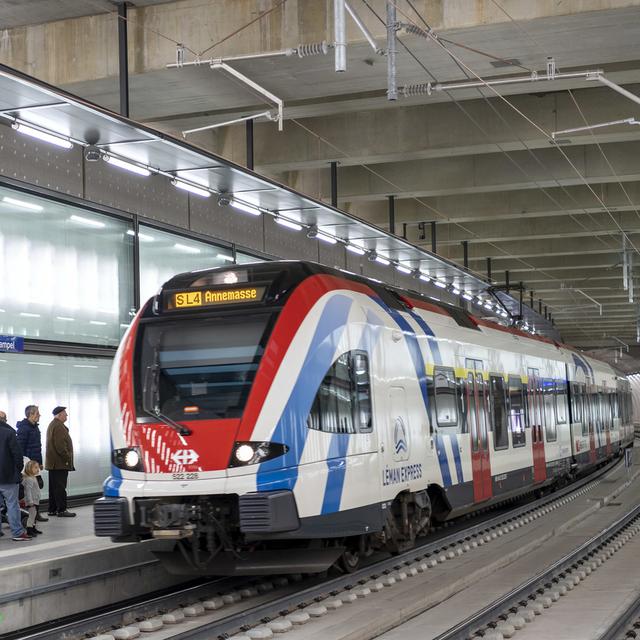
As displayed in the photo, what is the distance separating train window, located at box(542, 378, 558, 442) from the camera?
19859mm

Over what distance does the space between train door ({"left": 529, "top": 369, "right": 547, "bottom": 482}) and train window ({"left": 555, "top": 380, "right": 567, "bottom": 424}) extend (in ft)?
6.05

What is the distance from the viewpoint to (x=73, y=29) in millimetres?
13898

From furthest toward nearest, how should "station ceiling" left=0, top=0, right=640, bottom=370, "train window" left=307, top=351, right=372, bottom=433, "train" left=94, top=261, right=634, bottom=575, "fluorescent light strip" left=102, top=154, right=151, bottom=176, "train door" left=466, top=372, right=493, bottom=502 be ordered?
"train door" left=466, top=372, right=493, bottom=502 < "fluorescent light strip" left=102, top=154, right=151, bottom=176 < "station ceiling" left=0, top=0, right=640, bottom=370 < "train window" left=307, top=351, right=372, bottom=433 < "train" left=94, top=261, right=634, bottom=575

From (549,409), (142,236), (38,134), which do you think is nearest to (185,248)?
(142,236)

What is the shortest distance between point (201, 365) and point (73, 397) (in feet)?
22.4

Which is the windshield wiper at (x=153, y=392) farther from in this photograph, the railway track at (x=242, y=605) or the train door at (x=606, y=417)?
the train door at (x=606, y=417)

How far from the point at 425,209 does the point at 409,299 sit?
42.9ft

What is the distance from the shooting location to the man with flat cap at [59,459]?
47.1ft

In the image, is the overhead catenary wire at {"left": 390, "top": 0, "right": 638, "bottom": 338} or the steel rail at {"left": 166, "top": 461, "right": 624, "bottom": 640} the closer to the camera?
the steel rail at {"left": 166, "top": 461, "right": 624, "bottom": 640}

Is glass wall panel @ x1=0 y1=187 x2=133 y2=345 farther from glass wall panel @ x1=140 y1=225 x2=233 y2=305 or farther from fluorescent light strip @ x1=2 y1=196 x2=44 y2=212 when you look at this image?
glass wall panel @ x1=140 y1=225 x2=233 y2=305

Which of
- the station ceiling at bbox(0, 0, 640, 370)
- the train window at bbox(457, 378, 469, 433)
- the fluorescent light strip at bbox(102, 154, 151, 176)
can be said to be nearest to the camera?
the station ceiling at bbox(0, 0, 640, 370)

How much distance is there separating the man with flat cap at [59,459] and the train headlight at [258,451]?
5.69 metres

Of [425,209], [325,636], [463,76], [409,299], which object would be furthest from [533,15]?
[425,209]

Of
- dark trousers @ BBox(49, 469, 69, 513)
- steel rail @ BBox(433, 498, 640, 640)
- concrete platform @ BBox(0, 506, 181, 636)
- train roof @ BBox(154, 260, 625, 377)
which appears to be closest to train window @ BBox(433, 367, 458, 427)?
train roof @ BBox(154, 260, 625, 377)
